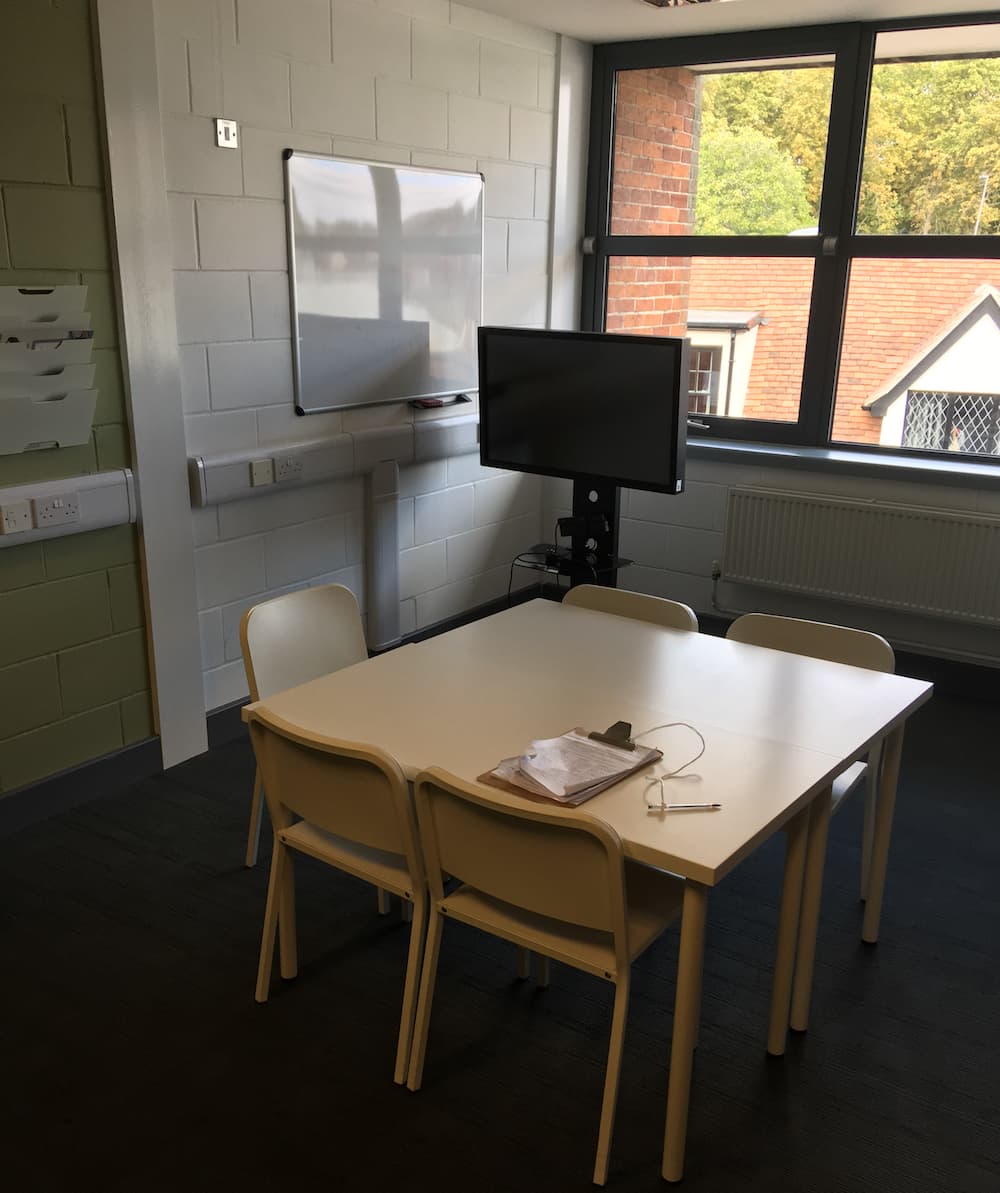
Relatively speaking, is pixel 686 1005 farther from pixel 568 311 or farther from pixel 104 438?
pixel 568 311

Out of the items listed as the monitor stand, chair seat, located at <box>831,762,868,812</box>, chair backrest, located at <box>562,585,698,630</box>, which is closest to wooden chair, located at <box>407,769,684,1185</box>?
chair seat, located at <box>831,762,868,812</box>

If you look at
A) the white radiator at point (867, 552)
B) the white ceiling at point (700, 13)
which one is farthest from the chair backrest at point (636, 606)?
the white ceiling at point (700, 13)

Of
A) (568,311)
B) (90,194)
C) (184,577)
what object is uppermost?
(90,194)

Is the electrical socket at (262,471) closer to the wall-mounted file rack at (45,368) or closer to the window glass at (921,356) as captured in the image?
the wall-mounted file rack at (45,368)

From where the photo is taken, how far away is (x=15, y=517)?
3.00 meters

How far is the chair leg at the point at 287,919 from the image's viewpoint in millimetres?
2457

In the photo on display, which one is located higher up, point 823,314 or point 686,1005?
point 823,314

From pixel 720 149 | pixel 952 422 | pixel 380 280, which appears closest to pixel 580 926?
pixel 380 280

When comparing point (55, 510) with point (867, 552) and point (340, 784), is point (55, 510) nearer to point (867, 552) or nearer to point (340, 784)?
point (340, 784)

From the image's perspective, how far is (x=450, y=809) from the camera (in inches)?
78.6

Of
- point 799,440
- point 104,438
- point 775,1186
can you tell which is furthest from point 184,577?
point 799,440

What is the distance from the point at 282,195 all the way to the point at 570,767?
2509 millimetres

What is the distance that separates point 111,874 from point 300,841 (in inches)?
37.7

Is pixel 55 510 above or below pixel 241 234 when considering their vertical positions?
below
